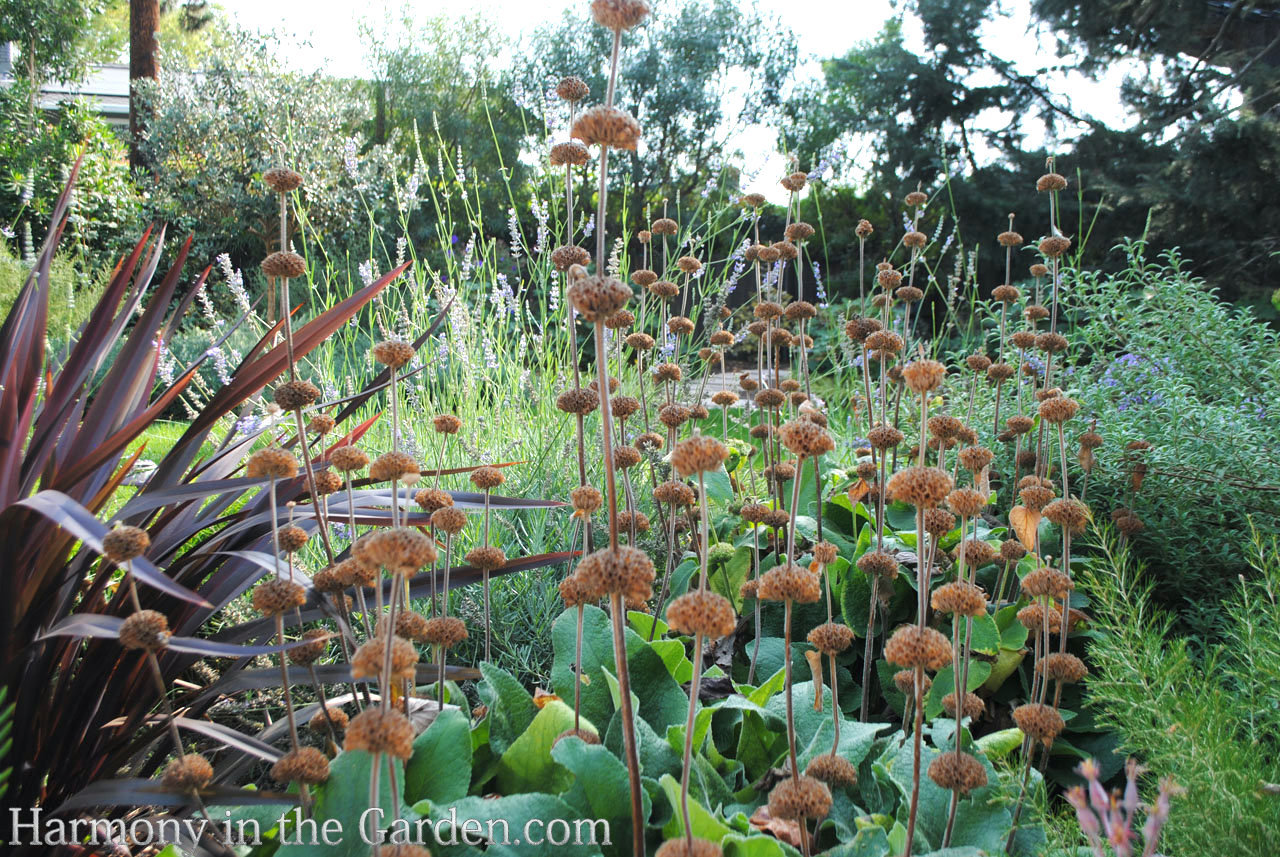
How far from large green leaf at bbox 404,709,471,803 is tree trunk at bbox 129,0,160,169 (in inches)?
532

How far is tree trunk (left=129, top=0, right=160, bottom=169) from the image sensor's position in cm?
1173

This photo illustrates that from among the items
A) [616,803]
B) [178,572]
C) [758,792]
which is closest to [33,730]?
[178,572]

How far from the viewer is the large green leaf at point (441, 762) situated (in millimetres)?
1013

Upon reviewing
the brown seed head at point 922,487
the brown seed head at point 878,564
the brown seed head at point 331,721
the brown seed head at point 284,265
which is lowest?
the brown seed head at point 331,721

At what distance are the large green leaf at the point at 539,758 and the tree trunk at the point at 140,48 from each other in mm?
13545

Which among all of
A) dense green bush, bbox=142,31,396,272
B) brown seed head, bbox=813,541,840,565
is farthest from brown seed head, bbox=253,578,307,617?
dense green bush, bbox=142,31,396,272

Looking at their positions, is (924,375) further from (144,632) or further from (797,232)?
(797,232)

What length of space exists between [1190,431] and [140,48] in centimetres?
1460

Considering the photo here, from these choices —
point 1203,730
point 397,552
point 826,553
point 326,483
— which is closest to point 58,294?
point 326,483

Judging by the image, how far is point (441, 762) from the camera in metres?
1.03

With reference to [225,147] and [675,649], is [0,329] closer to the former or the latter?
[675,649]

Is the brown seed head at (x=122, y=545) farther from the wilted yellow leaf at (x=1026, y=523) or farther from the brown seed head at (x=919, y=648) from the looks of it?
the wilted yellow leaf at (x=1026, y=523)

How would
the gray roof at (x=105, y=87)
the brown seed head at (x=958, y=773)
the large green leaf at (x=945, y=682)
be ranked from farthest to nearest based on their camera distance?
the gray roof at (x=105, y=87) < the large green leaf at (x=945, y=682) < the brown seed head at (x=958, y=773)

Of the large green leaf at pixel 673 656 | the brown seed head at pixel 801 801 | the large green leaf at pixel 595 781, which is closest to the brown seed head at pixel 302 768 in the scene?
the large green leaf at pixel 595 781
